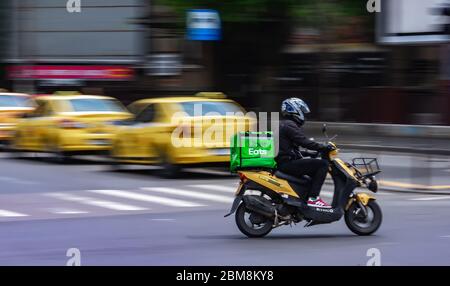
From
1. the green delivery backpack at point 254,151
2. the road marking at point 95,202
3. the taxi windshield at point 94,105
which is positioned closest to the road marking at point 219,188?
the road marking at point 95,202

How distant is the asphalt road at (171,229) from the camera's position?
9.52 metres

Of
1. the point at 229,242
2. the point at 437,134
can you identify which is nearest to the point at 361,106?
the point at 437,134

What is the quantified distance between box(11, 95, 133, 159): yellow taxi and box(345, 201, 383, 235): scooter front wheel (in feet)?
31.0

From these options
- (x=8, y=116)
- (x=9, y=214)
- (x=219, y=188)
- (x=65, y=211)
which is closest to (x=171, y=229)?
(x=65, y=211)

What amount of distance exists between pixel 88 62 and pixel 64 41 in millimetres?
2277

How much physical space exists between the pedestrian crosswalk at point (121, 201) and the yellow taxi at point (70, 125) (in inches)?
151

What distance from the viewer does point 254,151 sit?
35.6 ft

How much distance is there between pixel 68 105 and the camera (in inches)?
834

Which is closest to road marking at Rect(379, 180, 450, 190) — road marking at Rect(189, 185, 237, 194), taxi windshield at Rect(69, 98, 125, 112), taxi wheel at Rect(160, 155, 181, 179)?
road marking at Rect(189, 185, 237, 194)

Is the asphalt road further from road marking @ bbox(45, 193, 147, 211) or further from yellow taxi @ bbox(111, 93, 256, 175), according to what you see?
yellow taxi @ bbox(111, 93, 256, 175)

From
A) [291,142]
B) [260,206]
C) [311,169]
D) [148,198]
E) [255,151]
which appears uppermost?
[291,142]

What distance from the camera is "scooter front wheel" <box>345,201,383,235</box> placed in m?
11.0

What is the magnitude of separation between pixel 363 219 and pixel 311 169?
35.4 inches

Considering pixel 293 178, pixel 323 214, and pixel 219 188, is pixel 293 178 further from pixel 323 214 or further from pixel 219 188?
pixel 219 188
